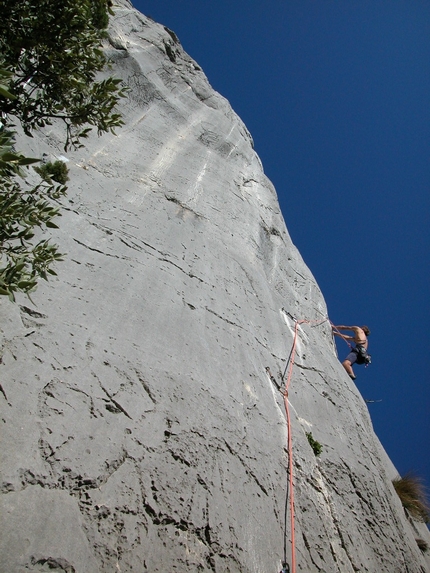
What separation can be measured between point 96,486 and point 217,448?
169cm

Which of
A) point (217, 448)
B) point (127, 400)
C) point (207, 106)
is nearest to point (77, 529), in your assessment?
point (127, 400)

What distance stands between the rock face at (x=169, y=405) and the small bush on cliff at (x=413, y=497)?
1.09 ft

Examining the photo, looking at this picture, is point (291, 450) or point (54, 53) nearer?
point (54, 53)

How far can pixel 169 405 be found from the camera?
5414 millimetres

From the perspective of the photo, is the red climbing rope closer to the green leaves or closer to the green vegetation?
the green vegetation

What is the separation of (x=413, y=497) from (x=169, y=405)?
6990 millimetres

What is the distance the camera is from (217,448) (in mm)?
5402

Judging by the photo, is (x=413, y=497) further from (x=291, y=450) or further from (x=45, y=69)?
(x=45, y=69)

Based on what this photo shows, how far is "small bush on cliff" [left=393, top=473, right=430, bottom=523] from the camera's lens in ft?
30.4

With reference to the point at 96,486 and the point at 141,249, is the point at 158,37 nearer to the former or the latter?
the point at 141,249

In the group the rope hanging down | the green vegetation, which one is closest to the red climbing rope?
the rope hanging down

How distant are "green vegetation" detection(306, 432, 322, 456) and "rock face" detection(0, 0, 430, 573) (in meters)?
0.14

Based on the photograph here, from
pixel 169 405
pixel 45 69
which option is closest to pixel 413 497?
pixel 169 405

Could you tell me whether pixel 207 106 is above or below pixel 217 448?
above
